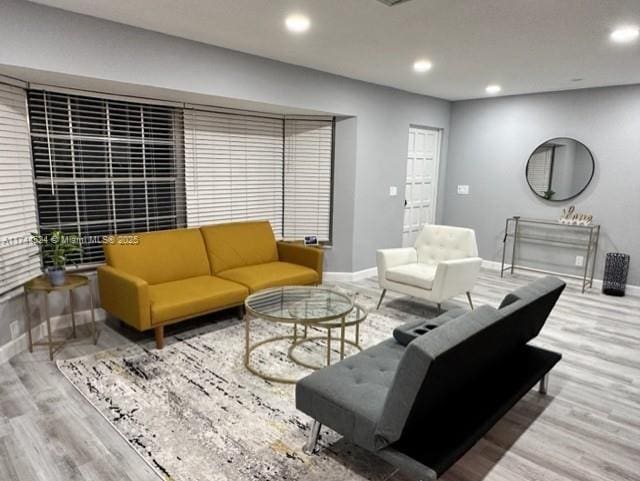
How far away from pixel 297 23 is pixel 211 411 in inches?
103

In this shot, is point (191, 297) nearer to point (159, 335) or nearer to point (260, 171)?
point (159, 335)

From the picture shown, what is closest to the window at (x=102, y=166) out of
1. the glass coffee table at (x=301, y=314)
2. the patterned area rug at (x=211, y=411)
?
the patterned area rug at (x=211, y=411)

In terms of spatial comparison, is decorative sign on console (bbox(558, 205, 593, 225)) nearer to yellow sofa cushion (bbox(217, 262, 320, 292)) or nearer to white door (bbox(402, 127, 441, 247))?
white door (bbox(402, 127, 441, 247))

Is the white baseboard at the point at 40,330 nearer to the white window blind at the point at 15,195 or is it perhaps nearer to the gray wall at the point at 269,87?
the gray wall at the point at 269,87

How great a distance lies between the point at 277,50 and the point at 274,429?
3.08 m

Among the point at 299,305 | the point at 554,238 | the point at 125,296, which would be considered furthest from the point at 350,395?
the point at 554,238

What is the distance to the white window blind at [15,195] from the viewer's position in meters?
3.05

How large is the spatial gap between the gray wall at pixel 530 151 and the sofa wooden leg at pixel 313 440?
4777 millimetres

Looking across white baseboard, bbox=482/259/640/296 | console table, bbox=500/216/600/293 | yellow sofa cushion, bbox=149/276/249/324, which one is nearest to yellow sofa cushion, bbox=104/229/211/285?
yellow sofa cushion, bbox=149/276/249/324

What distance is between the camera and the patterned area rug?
2064mm

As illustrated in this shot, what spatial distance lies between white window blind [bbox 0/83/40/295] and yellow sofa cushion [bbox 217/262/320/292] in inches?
61.3

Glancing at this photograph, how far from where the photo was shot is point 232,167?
466cm

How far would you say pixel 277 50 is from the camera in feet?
12.5

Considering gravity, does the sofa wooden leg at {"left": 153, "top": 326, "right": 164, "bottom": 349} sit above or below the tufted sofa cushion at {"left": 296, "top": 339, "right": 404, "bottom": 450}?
below
